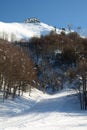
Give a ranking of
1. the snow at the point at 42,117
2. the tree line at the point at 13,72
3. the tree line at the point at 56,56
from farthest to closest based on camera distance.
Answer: the tree line at the point at 56,56 → the tree line at the point at 13,72 → the snow at the point at 42,117

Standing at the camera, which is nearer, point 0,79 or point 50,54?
point 0,79

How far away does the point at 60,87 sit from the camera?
353 feet

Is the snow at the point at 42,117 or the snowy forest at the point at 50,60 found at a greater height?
the snowy forest at the point at 50,60

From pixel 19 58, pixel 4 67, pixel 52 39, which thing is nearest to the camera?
pixel 4 67

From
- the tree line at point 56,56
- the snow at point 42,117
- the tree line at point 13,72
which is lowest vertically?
the snow at point 42,117

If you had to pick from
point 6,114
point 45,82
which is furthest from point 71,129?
point 45,82

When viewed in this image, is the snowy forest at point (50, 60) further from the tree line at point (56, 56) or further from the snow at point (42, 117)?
the snow at point (42, 117)

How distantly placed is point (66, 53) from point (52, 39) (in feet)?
41.7

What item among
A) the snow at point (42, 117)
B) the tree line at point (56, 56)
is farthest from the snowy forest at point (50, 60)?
the snow at point (42, 117)

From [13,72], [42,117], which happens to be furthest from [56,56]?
[42,117]

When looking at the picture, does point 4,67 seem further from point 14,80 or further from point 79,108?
point 79,108

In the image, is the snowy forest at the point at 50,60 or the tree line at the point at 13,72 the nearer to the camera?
the tree line at the point at 13,72

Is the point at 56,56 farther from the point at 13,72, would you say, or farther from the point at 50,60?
the point at 13,72

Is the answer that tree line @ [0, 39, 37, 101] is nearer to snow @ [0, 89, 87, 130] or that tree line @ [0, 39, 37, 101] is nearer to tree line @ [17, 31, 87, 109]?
snow @ [0, 89, 87, 130]
